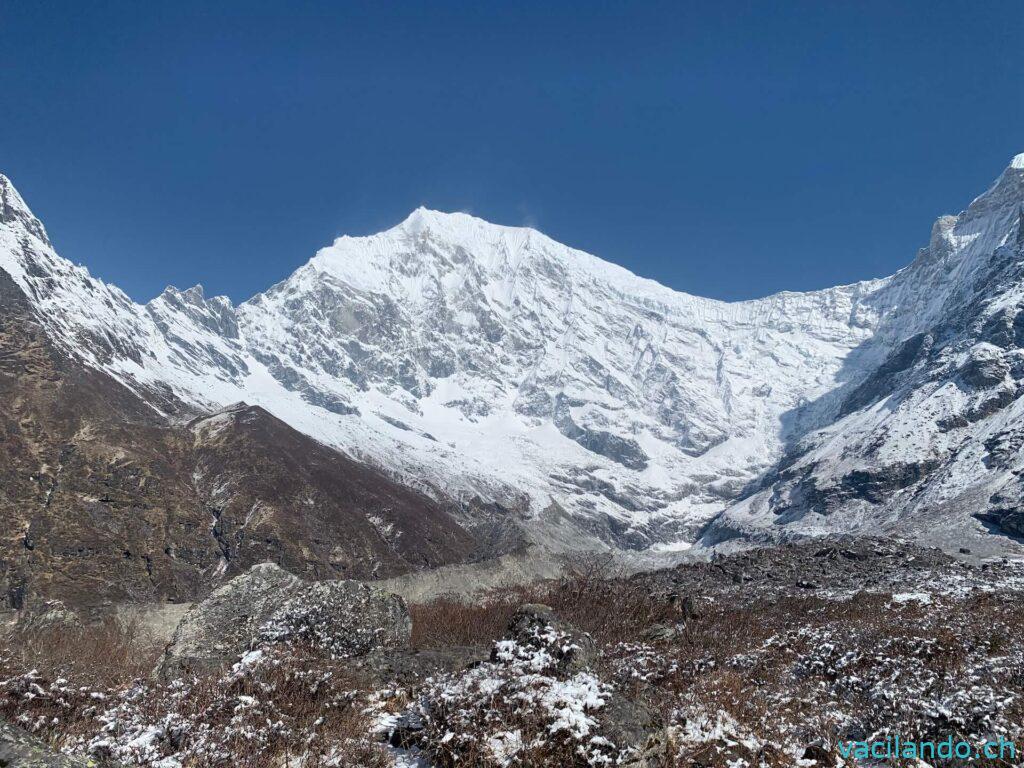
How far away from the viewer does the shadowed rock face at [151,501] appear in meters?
76.6

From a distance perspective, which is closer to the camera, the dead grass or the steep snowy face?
the dead grass

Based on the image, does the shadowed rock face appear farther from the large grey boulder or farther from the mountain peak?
the large grey boulder

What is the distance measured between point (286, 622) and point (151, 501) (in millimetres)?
92407

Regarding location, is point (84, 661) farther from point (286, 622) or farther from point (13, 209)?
point (13, 209)

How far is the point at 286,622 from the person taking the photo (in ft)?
Result: 52.8

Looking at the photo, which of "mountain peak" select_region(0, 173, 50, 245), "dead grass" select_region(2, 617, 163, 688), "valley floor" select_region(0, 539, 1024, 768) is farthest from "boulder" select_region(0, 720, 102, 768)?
"mountain peak" select_region(0, 173, 50, 245)

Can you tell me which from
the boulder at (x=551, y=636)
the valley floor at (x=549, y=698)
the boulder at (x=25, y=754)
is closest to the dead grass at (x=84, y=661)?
the valley floor at (x=549, y=698)

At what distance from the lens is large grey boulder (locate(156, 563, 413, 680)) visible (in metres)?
15.4

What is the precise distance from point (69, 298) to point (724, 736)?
21189 cm

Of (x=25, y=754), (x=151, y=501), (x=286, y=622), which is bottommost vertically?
(x=25, y=754)

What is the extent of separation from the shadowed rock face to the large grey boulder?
61739 millimetres

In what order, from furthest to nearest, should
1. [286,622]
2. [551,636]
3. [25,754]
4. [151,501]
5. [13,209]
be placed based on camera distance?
[13,209], [151,501], [286,622], [551,636], [25,754]

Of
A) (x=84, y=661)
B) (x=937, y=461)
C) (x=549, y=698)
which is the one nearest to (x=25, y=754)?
(x=549, y=698)

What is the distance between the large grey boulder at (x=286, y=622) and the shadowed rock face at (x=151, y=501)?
61.7m
